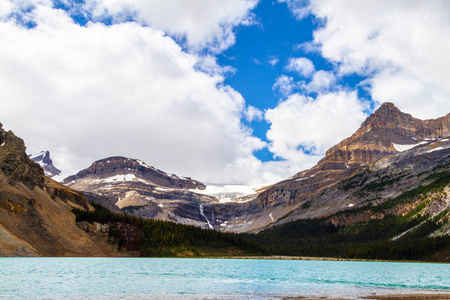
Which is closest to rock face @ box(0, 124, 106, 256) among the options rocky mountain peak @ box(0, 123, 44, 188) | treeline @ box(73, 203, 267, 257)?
rocky mountain peak @ box(0, 123, 44, 188)

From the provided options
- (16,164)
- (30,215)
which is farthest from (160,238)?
(16,164)

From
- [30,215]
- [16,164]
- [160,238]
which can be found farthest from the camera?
[160,238]

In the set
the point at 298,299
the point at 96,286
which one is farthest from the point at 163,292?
the point at 298,299

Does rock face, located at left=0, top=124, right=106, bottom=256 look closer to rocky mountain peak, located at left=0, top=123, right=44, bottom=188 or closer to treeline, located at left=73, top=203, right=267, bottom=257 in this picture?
rocky mountain peak, located at left=0, top=123, right=44, bottom=188

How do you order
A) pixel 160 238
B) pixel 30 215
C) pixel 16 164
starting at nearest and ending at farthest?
1. pixel 30 215
2. pixel 16 164
3. pixel 160 238

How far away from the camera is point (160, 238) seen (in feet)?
542

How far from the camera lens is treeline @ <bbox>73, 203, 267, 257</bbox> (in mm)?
148875

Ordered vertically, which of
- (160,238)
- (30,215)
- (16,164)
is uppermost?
(16,164)

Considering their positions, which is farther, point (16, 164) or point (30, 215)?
point (16, 164)

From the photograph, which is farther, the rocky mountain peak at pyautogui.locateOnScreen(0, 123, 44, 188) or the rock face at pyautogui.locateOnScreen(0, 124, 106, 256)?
the rocky mountain peak at pyautogui.locateOnScreen(0, 123, 44, 188)

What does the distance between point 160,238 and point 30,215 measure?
58.2 m

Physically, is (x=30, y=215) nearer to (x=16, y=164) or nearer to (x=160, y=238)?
(x=16, y=164)

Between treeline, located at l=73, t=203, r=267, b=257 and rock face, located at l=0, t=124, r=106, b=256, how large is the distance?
10533mm

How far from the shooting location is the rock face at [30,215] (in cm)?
11020
